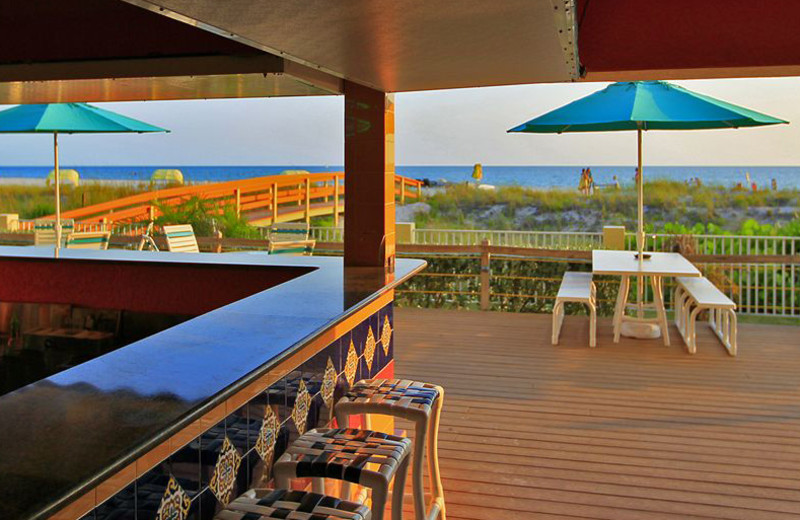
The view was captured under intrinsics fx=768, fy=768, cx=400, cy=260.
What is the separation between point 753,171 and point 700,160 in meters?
3.90

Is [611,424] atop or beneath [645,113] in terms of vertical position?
beneath

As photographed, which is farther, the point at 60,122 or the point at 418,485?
the point at 60,122

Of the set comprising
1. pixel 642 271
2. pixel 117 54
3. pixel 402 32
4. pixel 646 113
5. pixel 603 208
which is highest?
pixel 603 208

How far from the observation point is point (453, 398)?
5.04m

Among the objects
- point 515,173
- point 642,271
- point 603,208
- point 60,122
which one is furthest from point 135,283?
point 515,173

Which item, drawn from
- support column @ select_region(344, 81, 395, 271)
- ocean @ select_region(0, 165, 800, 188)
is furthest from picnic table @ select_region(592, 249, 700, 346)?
ocean @ select_region(0, 165, 800, 188)

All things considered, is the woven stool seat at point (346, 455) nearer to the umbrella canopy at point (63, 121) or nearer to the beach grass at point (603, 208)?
the umbrella canopy at point (63, 121)

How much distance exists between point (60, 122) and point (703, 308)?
19.8ft

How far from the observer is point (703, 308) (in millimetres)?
6305

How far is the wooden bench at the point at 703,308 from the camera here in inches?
247

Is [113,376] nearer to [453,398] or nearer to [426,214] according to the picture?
[453,398]

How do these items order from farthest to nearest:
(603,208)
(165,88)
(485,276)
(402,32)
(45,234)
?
(603,208)
(485,276)
(45,234)
(165,88)
(402,32)

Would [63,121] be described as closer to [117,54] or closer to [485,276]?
[117,54]

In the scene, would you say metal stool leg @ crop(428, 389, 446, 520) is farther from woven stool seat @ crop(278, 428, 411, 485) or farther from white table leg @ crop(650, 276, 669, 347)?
white table leg @ crop(650, 276, 669, 347)
